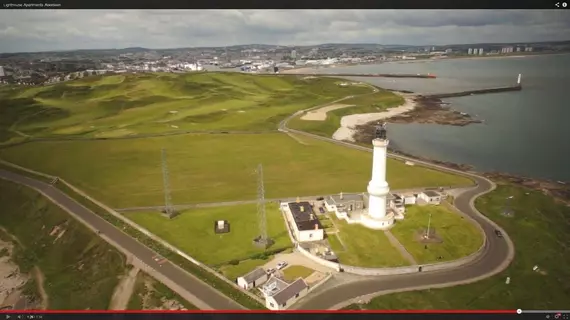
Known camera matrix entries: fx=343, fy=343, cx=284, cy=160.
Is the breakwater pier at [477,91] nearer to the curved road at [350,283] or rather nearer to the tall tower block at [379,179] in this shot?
the curved road at [350,283]

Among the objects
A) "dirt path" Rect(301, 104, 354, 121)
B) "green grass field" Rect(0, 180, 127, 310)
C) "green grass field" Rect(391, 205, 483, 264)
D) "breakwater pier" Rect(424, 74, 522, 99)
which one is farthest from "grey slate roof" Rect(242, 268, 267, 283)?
"dirt path" Rect(301, 104, 354, 121)

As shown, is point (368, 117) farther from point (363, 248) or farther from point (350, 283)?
point (350, 283)

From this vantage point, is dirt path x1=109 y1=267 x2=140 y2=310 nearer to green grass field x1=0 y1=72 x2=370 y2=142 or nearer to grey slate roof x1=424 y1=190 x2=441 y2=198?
green grass field x1=0 y1=72 x2=370 y2=142

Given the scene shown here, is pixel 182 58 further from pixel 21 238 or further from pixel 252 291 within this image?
pixel 252 291

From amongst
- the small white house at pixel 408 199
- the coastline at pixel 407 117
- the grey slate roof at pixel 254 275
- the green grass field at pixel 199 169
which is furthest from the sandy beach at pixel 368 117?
the grey slate roof at pixel 254 275

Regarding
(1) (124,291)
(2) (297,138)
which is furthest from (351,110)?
(1) (124,291)

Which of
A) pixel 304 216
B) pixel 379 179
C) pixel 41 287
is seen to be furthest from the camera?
pixel 304 216
